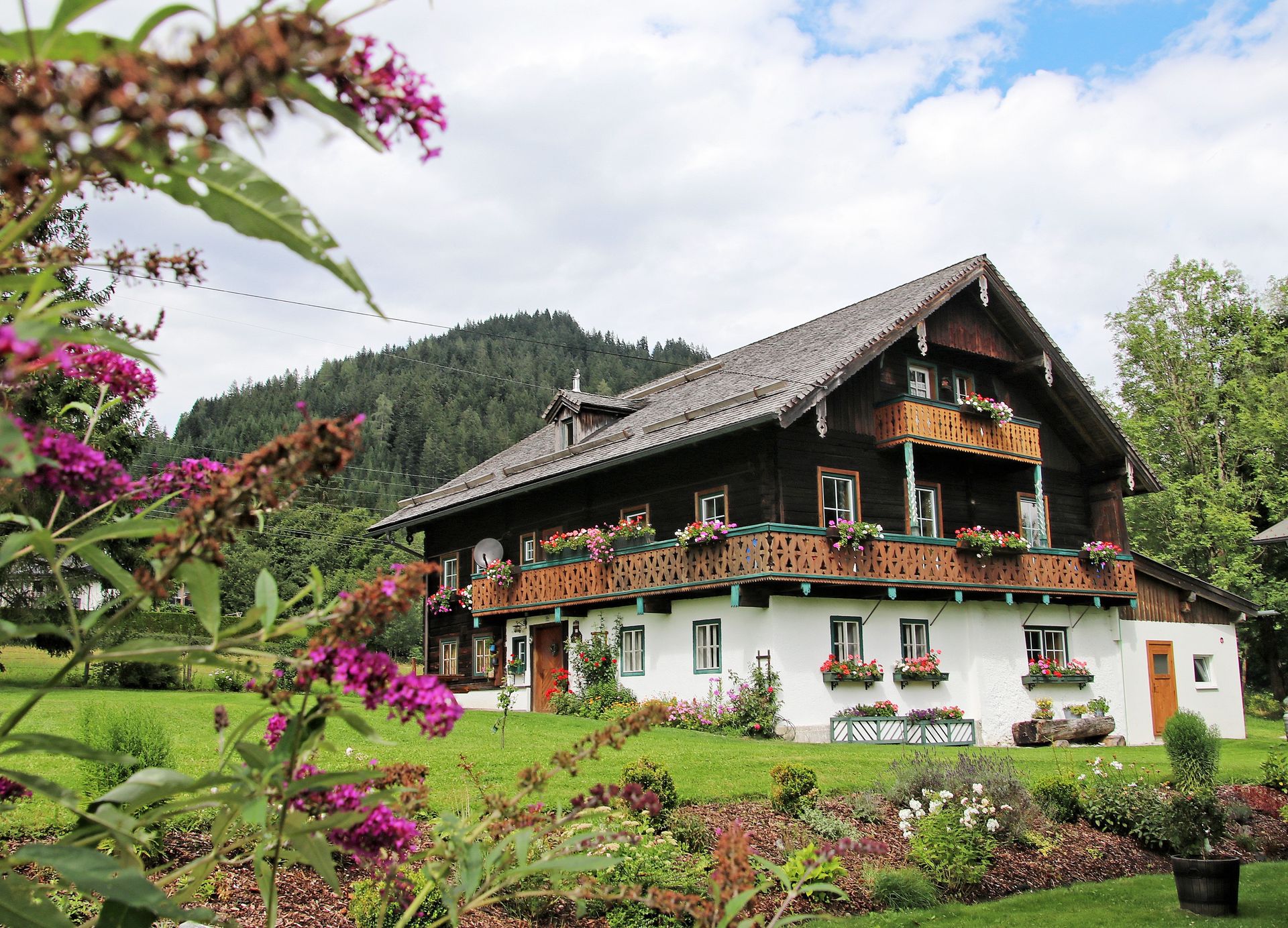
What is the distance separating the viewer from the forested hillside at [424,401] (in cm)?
9150

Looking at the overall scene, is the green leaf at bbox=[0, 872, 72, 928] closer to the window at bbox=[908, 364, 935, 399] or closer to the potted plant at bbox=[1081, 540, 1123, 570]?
the window at bbox=[908, 364, 935, 399]

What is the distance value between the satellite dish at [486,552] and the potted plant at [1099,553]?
1482 cm

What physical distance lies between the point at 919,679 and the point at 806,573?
438cm

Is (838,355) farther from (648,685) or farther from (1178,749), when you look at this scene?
(1178,749)

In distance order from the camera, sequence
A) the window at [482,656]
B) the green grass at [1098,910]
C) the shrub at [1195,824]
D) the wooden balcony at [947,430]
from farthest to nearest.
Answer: the window at [482,656], the wooden balcony at [947,430], the shrub at [1195,824], the green grass at [1098,910]

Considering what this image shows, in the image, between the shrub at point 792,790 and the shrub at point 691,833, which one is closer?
the shrub at point 691,833

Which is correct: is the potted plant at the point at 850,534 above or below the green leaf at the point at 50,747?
above

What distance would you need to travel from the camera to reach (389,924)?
728 cm

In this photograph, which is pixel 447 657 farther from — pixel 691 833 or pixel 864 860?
pixel 691 833

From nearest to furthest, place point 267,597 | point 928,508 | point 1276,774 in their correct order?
1. point 267,597
2. point 1276,774
3. point 928,508

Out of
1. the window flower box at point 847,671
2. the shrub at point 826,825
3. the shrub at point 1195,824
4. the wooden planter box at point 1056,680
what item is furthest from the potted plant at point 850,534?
the shrub at point 826,825

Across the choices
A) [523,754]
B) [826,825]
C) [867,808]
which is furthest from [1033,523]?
[826,825]

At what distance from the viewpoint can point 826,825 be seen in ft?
35.3

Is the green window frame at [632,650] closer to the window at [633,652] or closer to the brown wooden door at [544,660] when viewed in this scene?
the window at [633,652]
